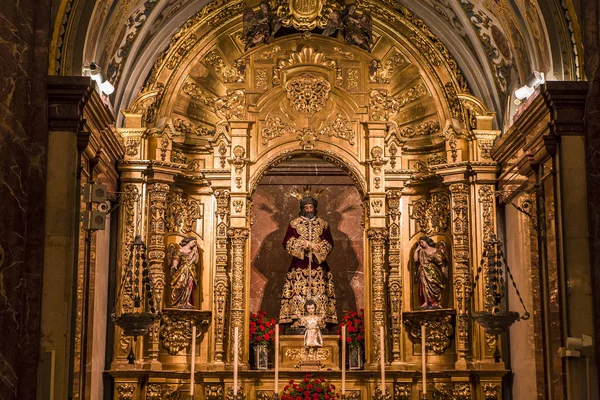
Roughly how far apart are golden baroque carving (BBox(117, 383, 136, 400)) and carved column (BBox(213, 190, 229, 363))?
1468 millimetres

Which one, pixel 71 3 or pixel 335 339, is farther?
pixel 335 339

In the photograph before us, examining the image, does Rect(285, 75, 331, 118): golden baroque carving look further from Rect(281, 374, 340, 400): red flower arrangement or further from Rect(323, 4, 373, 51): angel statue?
Rect(281, 374, 340, 400): red flower arrangement

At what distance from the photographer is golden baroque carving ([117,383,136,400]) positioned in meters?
15.9

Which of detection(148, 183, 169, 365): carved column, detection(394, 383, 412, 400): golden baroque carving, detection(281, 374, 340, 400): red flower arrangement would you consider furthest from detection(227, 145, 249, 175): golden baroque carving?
detection(394, 383, 412, 400): golden baroque carving

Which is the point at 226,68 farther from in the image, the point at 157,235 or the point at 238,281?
the point at 238,281

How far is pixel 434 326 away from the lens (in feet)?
55.3

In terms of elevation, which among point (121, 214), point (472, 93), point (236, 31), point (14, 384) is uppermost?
point (236, 31)

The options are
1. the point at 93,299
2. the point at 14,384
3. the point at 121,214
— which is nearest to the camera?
the point at 14,384

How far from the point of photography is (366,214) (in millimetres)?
17266

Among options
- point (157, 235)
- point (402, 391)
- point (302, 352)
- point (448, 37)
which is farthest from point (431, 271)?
point (157, 235)

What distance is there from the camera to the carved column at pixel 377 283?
1683 cm

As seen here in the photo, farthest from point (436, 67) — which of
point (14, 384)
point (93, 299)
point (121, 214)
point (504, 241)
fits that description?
point (14, 384)

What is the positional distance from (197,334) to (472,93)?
6.13 meters

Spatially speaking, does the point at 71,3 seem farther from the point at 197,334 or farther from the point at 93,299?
the point at 197,334
